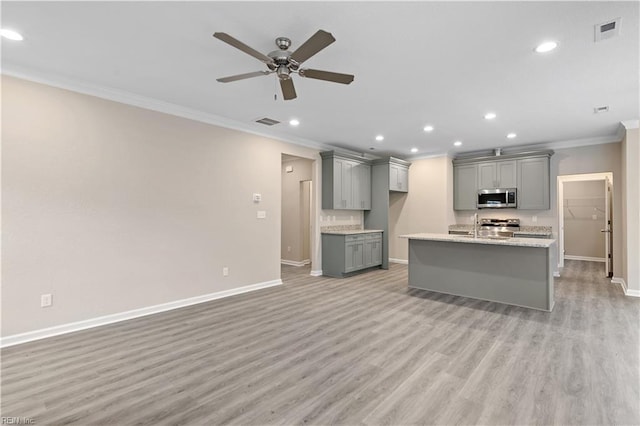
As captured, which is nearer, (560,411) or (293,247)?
(560,411)

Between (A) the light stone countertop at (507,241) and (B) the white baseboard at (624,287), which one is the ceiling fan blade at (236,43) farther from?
(B) the white baseboard at (624,287)

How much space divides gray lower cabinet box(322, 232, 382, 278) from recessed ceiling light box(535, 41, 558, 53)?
4.17 m

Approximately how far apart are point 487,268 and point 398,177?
3431 mm

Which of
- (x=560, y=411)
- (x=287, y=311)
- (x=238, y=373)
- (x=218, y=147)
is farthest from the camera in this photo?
(x=218, y=147)

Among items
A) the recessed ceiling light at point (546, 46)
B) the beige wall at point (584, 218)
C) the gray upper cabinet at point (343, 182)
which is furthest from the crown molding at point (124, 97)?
the beige wall at point (584, 218)

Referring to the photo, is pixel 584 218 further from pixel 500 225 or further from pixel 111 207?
pixel 111 207

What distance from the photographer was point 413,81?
3.40m

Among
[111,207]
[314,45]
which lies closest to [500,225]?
[314,45]

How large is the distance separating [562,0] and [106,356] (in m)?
4.59

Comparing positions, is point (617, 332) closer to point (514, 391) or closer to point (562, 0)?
point (514, 391)

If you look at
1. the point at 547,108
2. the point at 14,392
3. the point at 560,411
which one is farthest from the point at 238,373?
the point at 547,108

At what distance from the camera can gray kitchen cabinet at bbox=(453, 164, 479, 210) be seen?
7234 millimetres

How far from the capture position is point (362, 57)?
2883 mm

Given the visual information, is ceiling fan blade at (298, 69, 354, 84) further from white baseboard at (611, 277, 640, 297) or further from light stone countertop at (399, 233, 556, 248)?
white baseboard at (611, 277, 640, 297)
